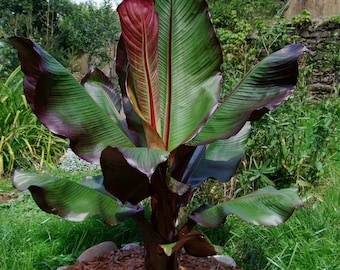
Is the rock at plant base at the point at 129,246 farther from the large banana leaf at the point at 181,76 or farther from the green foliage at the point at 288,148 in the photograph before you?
the green foliage at the point at 288,148

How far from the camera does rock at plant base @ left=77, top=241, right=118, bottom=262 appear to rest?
7.91 ft

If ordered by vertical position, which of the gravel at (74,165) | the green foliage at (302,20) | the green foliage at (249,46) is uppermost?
the green foliage at (249,46)

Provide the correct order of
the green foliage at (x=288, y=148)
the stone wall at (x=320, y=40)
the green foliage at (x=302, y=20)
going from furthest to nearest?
the green foliage at (x=302, y=20) < the stone wall at (x=320, y=40) < the green foliage at (x=288, y=148)

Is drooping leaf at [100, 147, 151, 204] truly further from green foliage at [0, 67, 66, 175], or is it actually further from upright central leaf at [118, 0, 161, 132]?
green foliage at [0, 67, 66, 175]

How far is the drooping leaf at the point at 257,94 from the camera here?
1.83 m

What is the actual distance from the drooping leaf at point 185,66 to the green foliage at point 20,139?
139 inches

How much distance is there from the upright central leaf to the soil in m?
0.84

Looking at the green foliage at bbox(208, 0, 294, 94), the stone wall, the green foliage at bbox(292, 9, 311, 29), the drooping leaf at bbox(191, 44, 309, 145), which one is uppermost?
the drooping leaf at bbox(191, 44, 309, 145)

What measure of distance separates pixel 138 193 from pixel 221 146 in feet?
2.51

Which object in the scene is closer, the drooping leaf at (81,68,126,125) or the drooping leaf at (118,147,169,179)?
the drooping leaf at (118,147,169,179)

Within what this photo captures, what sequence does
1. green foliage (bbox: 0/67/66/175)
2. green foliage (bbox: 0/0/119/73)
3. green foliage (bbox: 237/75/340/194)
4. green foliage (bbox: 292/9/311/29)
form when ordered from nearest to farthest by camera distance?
1. green foliage (bbox: 237/75/340/194)
2. green foliage (bbox: 0/67/66/175)
3. green foliage (bbox: 292/9/311/29)
4. green foliage (bbox: 0/0/119/73)

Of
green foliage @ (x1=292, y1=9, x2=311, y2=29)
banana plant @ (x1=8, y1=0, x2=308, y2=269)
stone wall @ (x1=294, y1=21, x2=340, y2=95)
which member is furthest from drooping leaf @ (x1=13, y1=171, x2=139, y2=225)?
green foliage @ (x1=292, y1=9, x2=311, y2=29)

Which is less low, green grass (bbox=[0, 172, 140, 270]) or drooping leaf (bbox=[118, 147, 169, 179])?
drooping leaf (bbox=[118, 147, 169, 179])

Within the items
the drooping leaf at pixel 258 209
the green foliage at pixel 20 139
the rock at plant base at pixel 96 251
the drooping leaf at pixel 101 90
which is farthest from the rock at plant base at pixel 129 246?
the green foliage at pixel 20 139
